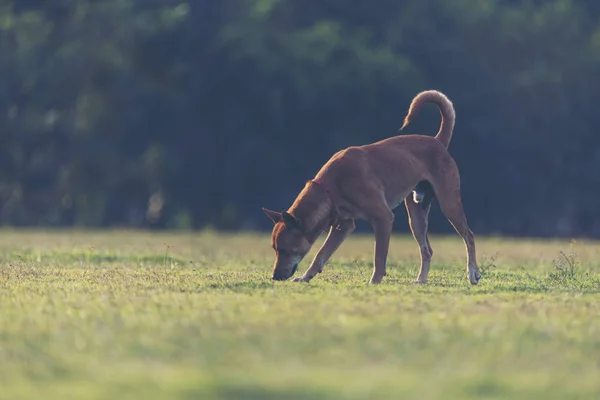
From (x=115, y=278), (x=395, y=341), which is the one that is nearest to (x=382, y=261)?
(x=115, y=278)

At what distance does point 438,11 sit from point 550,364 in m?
37.7

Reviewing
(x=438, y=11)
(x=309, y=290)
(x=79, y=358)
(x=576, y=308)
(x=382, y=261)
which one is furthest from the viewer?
(x=438, y=11)

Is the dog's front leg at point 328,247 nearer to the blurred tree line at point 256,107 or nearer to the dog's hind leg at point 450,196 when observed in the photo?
the dog's hind leg at point 450,196

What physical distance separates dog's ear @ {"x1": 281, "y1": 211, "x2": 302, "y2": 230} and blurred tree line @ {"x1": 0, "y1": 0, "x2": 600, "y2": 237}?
79.2ft

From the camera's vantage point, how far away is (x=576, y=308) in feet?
34.1

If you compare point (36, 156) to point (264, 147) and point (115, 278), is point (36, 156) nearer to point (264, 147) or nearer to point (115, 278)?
point (264, 147)

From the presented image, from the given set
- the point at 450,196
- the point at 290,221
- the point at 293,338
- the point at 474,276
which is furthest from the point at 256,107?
the point at 293,338

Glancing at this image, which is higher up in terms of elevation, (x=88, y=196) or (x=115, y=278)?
(x=115, y=278)

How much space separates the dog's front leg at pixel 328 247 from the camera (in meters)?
13.3

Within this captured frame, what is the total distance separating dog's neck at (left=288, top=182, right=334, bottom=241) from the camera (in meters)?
13.2

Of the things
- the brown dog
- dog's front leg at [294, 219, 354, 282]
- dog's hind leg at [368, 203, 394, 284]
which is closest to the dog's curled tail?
the brown dog

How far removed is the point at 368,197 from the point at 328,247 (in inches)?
28.3

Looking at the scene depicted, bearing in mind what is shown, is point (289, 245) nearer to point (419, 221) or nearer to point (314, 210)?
point (314, 210)

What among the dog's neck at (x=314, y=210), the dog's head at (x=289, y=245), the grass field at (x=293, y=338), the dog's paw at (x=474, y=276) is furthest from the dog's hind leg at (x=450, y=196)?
the dog's head at (x=289, y=245)
